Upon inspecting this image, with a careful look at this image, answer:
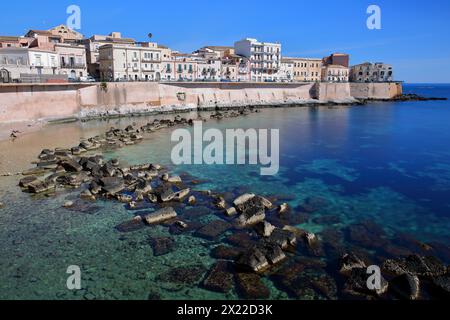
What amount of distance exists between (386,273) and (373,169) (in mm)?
14602

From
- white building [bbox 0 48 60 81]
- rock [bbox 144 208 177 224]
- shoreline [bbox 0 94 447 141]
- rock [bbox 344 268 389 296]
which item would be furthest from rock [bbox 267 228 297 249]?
white building [bbox 0 48 60 81]

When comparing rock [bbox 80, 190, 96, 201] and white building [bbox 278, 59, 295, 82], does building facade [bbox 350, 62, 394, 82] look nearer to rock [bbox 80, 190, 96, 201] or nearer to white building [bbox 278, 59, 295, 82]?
white building [bbox 278, 59, 295, 82]

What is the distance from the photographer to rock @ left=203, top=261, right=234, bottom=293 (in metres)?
10.2

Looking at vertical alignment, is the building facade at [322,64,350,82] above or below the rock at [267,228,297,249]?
above

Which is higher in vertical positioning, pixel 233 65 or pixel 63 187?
pixel 233 65

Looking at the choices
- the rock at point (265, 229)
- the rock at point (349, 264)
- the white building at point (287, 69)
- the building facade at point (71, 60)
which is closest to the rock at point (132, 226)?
the rock at point (265, 229)

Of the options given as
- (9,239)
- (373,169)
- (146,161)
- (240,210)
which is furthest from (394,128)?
(9,239)

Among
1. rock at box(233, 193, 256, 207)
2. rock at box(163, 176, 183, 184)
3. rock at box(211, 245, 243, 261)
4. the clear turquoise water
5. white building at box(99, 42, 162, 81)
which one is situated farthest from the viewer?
white building at box(99, 42, 162, 81)

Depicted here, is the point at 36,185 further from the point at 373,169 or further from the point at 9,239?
the point at 373,169

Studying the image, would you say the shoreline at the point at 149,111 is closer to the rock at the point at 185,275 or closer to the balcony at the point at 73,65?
the balcony at the point at 73,65

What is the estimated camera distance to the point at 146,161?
24969mm

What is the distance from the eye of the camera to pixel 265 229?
43.9 feet

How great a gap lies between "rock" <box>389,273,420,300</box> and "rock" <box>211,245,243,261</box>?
4576 millimetres

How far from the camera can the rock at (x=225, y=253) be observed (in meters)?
11.8
